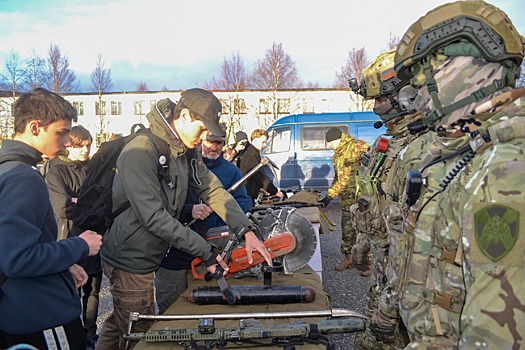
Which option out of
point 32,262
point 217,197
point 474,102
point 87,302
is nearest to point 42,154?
point 32,262

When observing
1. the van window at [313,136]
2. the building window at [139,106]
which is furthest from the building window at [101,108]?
the van window at [313,136]

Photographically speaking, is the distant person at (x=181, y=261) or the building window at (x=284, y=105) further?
the building window at (x=284, y=105)

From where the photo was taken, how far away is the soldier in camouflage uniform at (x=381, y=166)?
9.94 ft

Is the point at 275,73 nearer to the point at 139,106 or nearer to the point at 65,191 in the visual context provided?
the point at 139,106

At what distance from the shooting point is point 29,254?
5.90 ft

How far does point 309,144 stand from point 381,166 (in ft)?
29.5

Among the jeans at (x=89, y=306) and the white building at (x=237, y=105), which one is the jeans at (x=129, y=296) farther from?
the white building at (x=237, y=105)

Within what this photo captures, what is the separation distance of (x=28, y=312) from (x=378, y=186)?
2.77 meters

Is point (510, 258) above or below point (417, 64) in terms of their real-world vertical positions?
below

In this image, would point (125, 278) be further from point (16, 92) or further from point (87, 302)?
point (16, 92)

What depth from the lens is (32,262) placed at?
181 cm

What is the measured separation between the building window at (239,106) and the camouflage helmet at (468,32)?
98.8 ft

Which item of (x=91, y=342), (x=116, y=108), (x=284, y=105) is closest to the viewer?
(x=91, y=342)

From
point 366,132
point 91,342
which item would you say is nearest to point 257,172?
point 91,342
